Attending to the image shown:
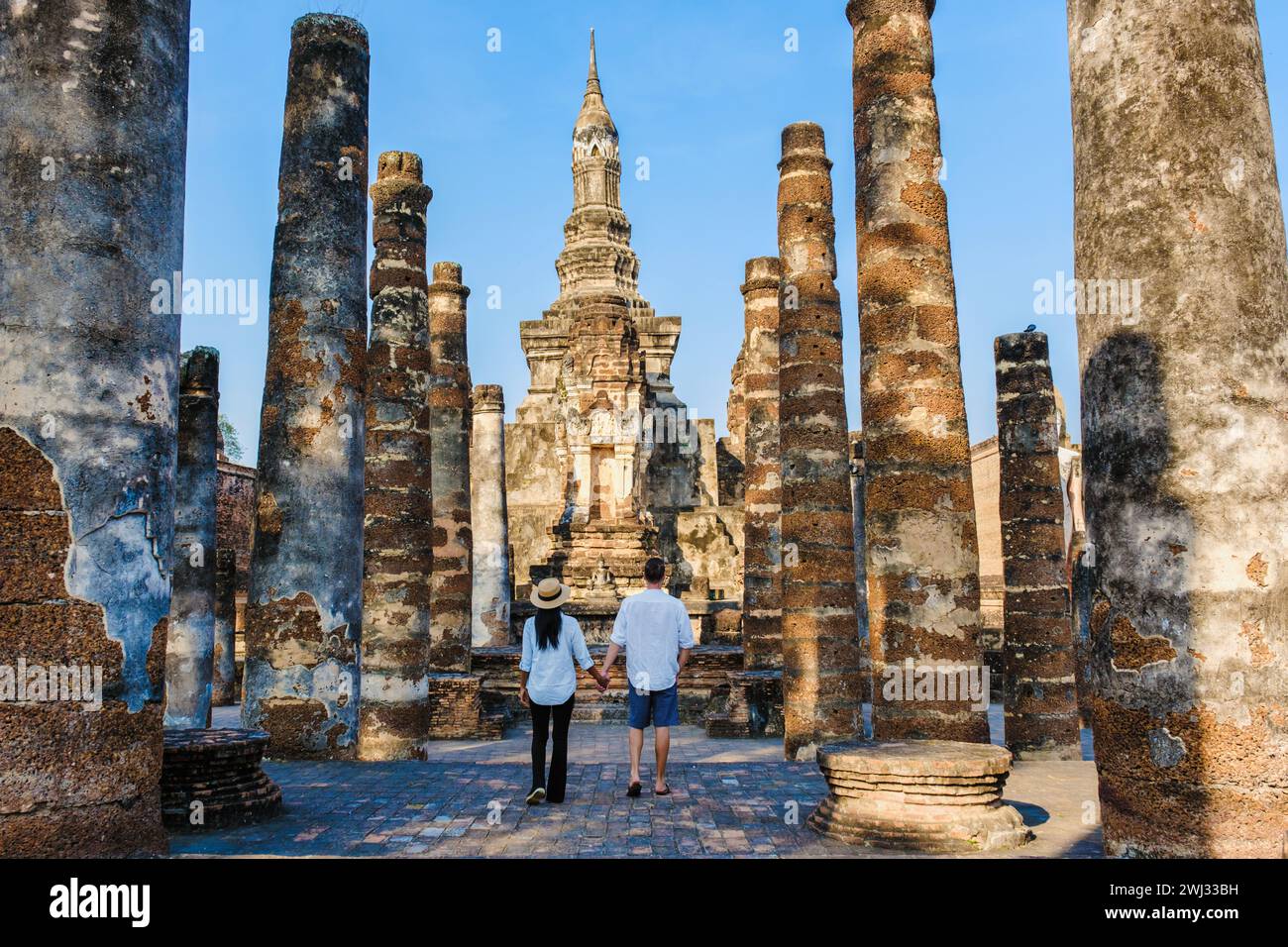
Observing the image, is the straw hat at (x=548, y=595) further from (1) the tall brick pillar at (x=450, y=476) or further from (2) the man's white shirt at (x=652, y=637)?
(1) the tall brick pillar at (x=450, y=476)

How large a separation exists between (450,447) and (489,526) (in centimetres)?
447

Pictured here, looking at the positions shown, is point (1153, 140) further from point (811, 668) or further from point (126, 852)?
point (811, 668)

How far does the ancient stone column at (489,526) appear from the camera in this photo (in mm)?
19781

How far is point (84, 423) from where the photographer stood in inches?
181

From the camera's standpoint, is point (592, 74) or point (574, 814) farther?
point (592, 74)

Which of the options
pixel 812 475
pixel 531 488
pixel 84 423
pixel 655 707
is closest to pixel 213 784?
pixel 84 423

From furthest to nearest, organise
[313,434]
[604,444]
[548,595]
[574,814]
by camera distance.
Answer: [604,444] < [313,434] < [548,595] < [574,814]

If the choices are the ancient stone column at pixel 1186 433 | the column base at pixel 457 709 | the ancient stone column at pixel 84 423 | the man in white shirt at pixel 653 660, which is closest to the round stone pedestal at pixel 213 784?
the ancient stone column at pixel 84 423

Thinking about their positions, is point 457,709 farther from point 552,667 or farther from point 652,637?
point 652,637

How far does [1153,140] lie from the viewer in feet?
15.0

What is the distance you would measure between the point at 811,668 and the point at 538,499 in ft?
63.9

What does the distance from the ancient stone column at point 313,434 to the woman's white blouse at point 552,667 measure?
246 cm

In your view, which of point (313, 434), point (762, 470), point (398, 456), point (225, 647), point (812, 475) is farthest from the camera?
point (225, 647)
